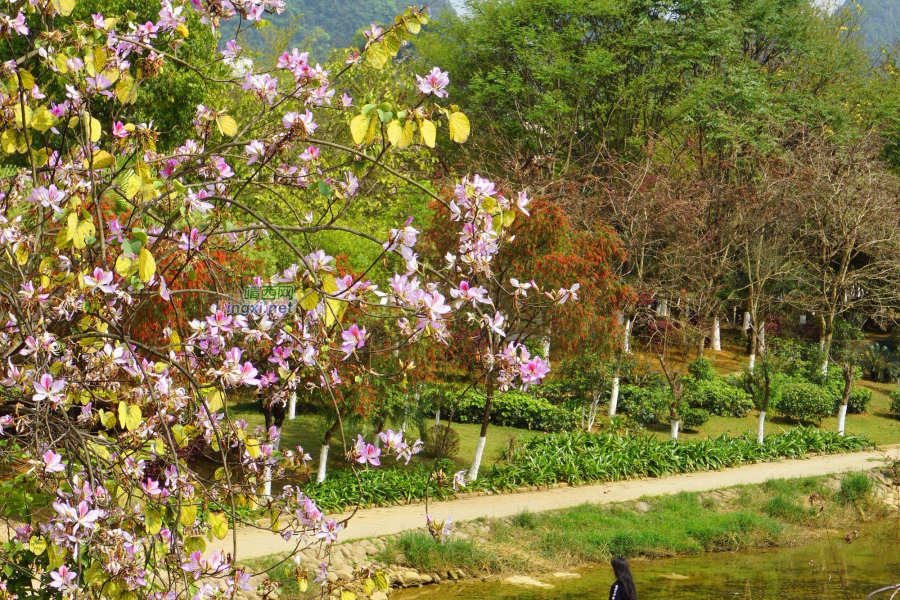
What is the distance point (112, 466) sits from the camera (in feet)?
9.04

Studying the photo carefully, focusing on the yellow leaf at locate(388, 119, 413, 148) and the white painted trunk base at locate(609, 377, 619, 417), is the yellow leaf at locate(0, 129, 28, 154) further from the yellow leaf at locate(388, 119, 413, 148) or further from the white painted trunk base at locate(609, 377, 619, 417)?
→ the white painted trunk base at locate(609, 377, 619, 417)

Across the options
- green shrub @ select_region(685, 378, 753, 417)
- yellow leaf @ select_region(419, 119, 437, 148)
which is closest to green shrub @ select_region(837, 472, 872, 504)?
green shrub @ select_region(685, 378, 753, 417)

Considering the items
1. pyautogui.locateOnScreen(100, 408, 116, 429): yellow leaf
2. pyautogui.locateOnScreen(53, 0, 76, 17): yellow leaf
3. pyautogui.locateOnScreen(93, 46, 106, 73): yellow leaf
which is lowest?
pyautogui.locateOnScreen(100, 408, 116, 429): yellow leaf

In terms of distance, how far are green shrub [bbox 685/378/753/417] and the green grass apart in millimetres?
5880

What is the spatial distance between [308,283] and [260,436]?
883mm

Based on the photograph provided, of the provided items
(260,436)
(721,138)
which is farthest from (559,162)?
(260,436)

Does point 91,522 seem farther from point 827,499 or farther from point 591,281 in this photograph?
point 827,499

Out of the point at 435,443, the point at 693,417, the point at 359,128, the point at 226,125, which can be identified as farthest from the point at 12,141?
the point at 693,417

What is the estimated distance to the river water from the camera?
9.64 meters

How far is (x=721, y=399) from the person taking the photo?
67.9 feet

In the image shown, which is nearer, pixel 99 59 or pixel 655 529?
pixel 99 59

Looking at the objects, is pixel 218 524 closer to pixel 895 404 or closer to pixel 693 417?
pixel 693 417

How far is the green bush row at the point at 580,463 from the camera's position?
11641mm

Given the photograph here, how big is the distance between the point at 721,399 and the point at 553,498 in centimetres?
927
